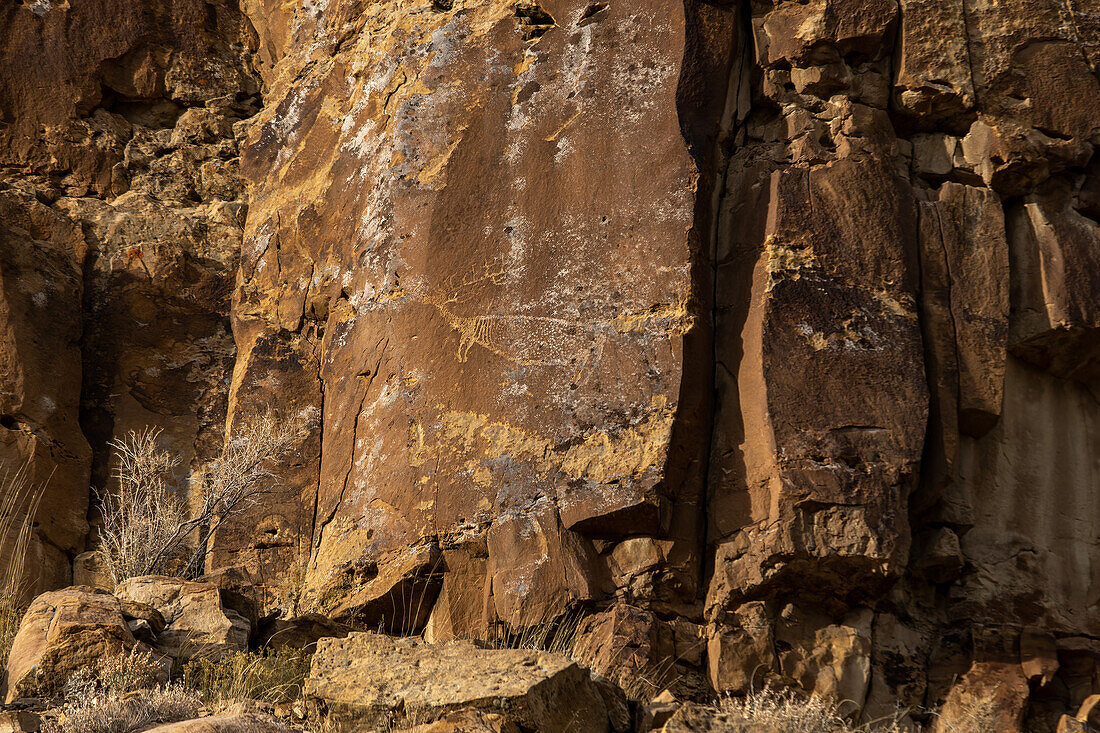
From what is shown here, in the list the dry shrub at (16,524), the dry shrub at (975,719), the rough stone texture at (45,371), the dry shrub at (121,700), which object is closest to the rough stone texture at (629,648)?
the dry shrub at (975,719)

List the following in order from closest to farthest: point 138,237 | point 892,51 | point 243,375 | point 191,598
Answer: point 191,598
point 892,51
point 243,375
point 138,237

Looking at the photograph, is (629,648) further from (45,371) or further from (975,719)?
(45,371)

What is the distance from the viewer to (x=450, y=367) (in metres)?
6.22

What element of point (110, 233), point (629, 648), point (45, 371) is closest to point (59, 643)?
point (629, 648)

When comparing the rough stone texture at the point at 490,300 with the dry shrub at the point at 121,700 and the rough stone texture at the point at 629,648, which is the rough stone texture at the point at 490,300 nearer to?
the rough stone texture at the point at 629,648

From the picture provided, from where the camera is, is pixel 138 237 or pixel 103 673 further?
pixel 138 237

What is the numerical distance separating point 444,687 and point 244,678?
1085 millimetres

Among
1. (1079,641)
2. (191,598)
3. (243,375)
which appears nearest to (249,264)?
(243,375)

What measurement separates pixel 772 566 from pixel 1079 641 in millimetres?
1606

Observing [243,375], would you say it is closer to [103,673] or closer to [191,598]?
[191,598]

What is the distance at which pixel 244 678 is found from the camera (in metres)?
4.95

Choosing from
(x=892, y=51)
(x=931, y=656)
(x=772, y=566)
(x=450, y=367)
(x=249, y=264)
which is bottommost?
(x=931, y=656)

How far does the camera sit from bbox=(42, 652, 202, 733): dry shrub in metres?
4.30

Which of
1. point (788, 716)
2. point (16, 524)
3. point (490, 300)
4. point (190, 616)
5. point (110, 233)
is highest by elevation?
point (110, 233)
